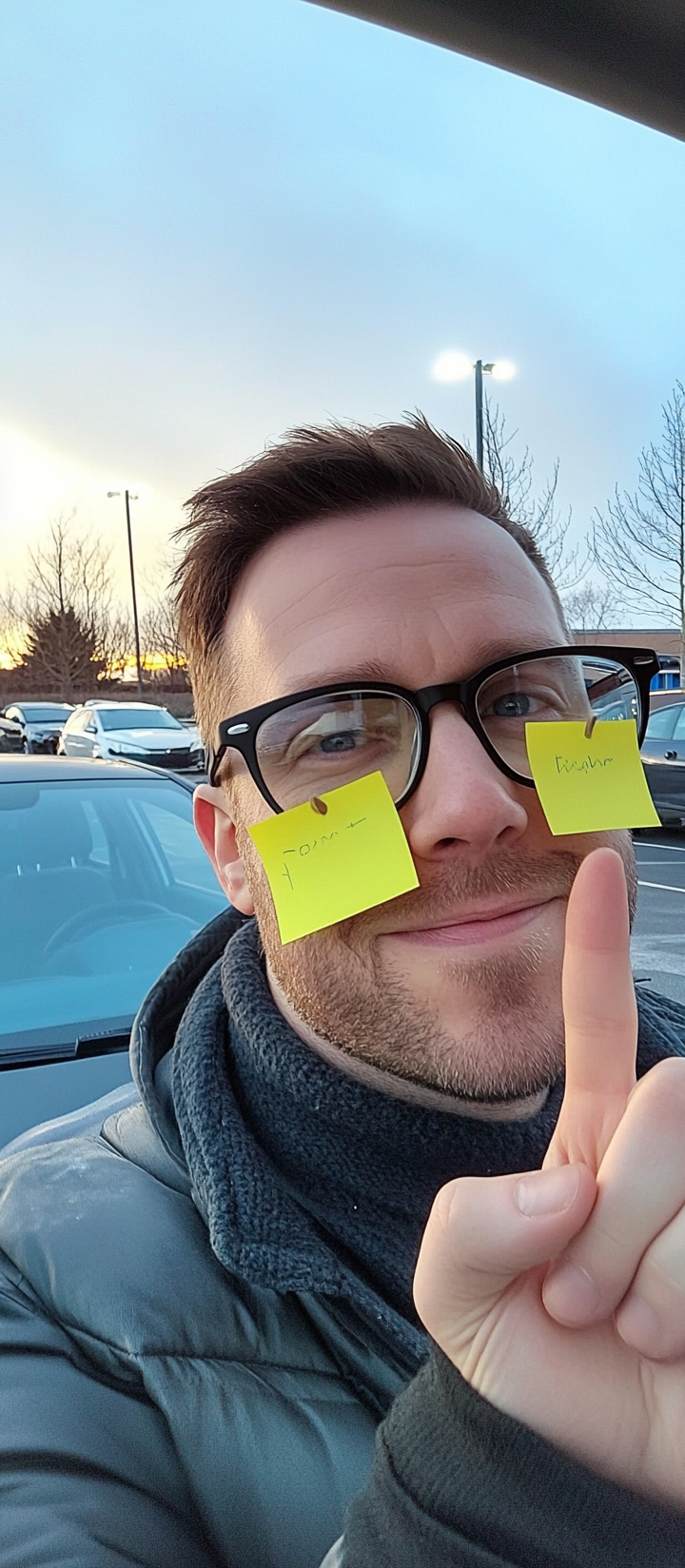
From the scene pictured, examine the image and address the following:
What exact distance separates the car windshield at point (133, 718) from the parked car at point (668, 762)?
26.0 ft

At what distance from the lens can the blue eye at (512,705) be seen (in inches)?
46.1

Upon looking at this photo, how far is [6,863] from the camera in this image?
8.99 feet

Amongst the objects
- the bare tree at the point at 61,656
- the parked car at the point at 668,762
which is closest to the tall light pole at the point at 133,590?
the bare tree at the point at 61,656

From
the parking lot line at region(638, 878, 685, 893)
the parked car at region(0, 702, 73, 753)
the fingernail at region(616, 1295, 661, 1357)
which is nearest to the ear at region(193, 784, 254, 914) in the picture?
the fingernail at region(616, 1295, 661, 1357)

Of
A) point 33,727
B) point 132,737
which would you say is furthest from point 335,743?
point 33,727

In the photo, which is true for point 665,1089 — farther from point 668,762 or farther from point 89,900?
point 668,762

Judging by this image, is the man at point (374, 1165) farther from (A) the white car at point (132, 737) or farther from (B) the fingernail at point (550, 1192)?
(A) the white car at point (132, 737)

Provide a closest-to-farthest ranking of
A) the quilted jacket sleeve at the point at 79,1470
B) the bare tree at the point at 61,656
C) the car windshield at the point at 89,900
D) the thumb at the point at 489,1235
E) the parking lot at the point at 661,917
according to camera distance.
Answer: the thumb at the point at 489,1235, the quilted jacket sleeve at the point at 79,1470, the car windshield at the point at 89,900, the parking lot at the point at 661,917, the bare tree at the point at 61,656

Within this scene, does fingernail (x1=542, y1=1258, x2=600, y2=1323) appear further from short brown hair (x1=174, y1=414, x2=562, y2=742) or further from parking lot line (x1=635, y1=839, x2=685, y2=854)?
parking lot line (x1=635, y1=839, x2=685, y2=854)

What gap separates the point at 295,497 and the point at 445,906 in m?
0.73

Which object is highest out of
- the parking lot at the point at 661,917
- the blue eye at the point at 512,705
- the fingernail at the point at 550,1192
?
the blue eye at the point at 512,705

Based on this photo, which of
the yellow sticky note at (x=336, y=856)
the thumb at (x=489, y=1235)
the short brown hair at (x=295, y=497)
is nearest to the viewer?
the thumb at (x=489, y=1235)

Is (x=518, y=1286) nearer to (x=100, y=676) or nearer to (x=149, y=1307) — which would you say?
(x=149, y=1307)

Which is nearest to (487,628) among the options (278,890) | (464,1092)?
(278,890)
